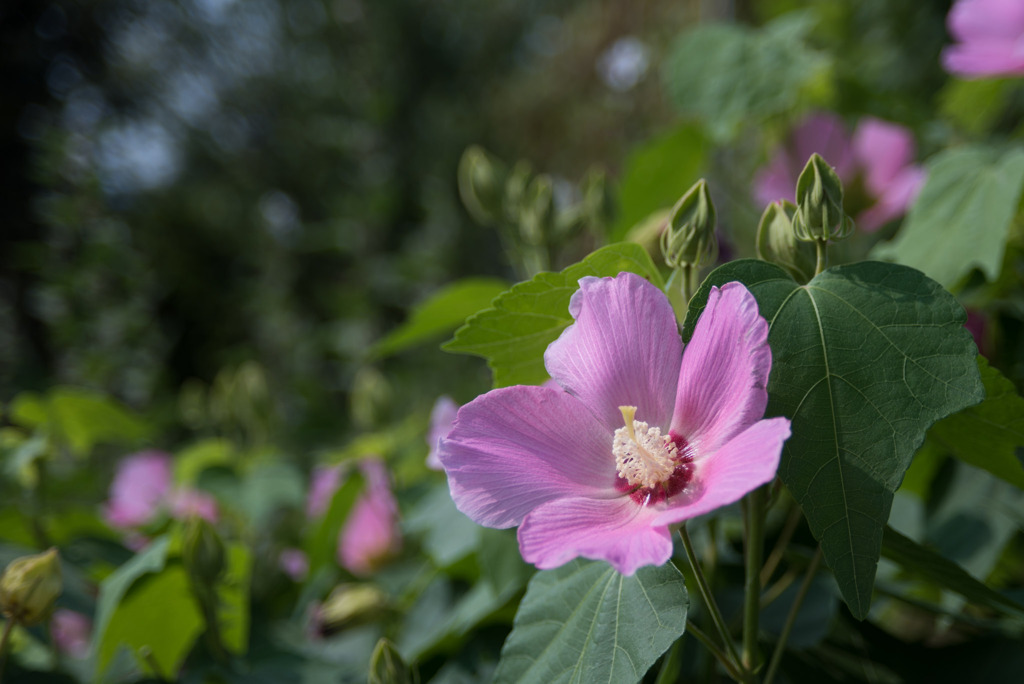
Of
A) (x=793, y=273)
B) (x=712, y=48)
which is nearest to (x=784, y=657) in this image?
(x=793, y=273)

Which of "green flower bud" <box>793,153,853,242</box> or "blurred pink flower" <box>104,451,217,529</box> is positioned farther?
"blurred pink flower" <box>104,451,217,529</box>

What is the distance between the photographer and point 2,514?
40.5 inches

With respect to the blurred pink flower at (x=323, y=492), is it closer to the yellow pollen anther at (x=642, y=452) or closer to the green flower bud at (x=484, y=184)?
the green flower bud at (x=484, y=184)

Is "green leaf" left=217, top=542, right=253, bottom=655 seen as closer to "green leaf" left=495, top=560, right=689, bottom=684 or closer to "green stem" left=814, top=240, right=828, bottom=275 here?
"green leaf" left=495, top=560, right=689, bottom=684

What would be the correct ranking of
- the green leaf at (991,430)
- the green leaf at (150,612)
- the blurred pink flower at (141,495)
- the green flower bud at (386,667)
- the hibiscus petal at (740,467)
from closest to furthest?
the hibiscus petal at (740,467) → the green leaf at (991,430) → the green flower bud at (386,667) → the green leaf at (150,612) → the blurred pink flower at (141,495)

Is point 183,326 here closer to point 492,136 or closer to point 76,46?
point 76,46

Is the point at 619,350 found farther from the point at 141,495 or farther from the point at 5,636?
the point at 141,495

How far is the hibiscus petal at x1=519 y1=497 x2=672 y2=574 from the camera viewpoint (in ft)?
1.26

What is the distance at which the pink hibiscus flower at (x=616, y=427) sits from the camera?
41 centimetres

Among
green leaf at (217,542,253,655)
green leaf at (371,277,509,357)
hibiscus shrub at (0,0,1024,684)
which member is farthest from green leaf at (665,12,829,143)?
green leaf at (217,542,253,655)

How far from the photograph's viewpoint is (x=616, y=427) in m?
0.49

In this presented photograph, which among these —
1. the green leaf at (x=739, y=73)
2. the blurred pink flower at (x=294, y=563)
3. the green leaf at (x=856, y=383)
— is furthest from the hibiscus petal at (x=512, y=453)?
the blurred pink flower at (x=294, y=563)

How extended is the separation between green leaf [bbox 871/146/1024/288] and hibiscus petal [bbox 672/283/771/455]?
1.13 feet

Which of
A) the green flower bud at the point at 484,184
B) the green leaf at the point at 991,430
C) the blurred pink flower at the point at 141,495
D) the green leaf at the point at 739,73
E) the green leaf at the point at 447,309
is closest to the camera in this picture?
the green leaf at the point at 991,430
